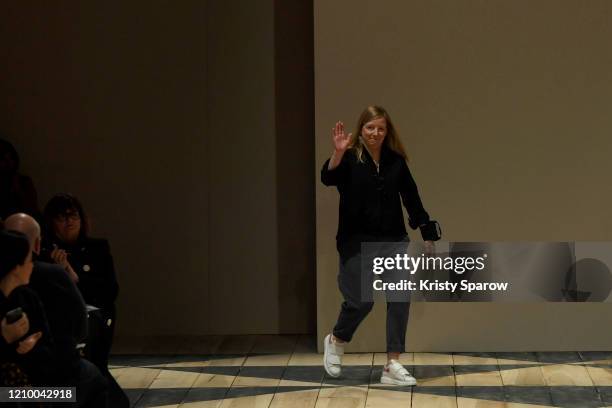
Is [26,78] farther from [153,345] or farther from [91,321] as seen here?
[91,321]

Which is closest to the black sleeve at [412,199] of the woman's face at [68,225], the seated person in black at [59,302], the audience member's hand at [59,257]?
the woman's face at [68,225]

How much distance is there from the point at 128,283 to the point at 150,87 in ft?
3.95

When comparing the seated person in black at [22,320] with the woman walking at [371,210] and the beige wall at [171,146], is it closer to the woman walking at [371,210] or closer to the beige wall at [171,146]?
the woman walking at [371,210]

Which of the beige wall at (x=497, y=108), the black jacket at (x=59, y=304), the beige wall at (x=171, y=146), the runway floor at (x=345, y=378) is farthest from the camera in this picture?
the beige wall at (x=171, y=146)

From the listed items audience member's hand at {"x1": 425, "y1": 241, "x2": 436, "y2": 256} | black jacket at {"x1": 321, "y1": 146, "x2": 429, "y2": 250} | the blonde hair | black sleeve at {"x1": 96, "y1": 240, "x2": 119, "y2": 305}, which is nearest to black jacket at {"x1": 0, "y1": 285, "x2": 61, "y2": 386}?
black sleeve at {"x1": 96, "y1": 240, "x2": 119, "y2": 305}

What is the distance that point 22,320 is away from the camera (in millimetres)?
3322

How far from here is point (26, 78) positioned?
7.00 m

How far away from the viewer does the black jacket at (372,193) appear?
5.65 metres

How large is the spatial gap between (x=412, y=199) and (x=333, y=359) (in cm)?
88

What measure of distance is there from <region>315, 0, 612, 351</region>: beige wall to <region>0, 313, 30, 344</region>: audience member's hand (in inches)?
123

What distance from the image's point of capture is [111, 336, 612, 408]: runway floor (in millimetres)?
5250

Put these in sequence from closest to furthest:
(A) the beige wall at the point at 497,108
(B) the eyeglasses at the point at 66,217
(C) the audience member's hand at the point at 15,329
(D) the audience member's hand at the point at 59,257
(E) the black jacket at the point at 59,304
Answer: (C) the audience member's hand at the point at 15,329 < (E) the black jacket at the point at 59,304 < (D) the audience member's hand at the point at 59,257 < (B) the eyeglasses at the point at 66,217 < (A) the beige wall at the point at 497,108

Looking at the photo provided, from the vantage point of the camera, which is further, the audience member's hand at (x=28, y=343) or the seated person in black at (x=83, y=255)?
the seated person in black at (x=83, y=255)

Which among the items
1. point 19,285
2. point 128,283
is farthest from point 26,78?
point 19,285
